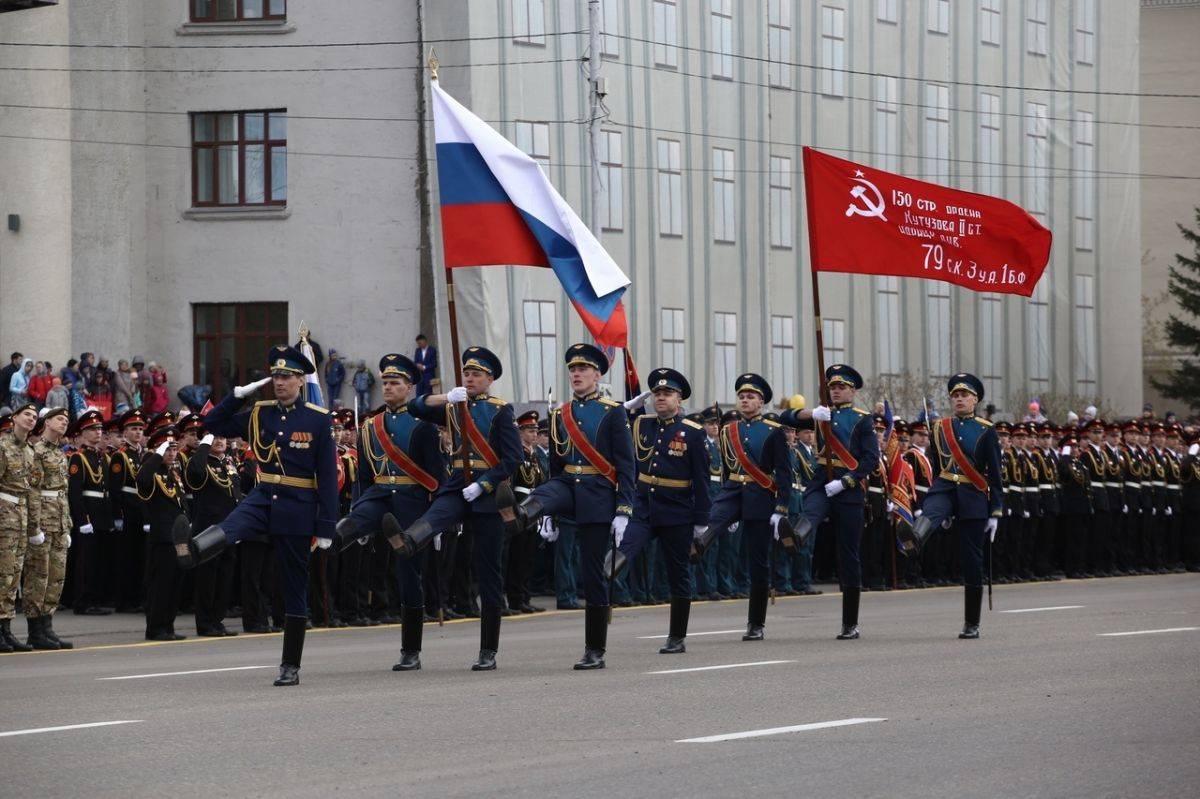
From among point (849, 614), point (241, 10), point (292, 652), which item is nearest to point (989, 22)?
point (241, 10)

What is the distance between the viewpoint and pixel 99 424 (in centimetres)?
2064

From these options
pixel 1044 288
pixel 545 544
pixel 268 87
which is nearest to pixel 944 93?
pixel 1044 288

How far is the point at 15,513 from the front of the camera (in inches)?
663

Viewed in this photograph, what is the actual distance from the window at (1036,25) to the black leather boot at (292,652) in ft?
135

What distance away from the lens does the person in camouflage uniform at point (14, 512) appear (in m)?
16.8

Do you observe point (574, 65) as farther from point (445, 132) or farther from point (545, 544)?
point (445, 132)

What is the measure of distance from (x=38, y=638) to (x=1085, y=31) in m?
41.6

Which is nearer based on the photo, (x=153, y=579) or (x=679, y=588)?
(x=679, y=588)

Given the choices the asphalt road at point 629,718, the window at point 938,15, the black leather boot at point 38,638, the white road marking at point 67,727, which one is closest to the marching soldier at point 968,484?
the asphalt road at point 629,718

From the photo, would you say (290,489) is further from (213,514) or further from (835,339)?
(835,339)

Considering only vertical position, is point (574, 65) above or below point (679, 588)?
above

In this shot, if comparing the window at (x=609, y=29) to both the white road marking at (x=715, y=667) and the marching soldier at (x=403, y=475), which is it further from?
the white road marking at (x=715, y=667)

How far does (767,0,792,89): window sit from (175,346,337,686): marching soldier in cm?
3191

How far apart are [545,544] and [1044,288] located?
30897 mm
